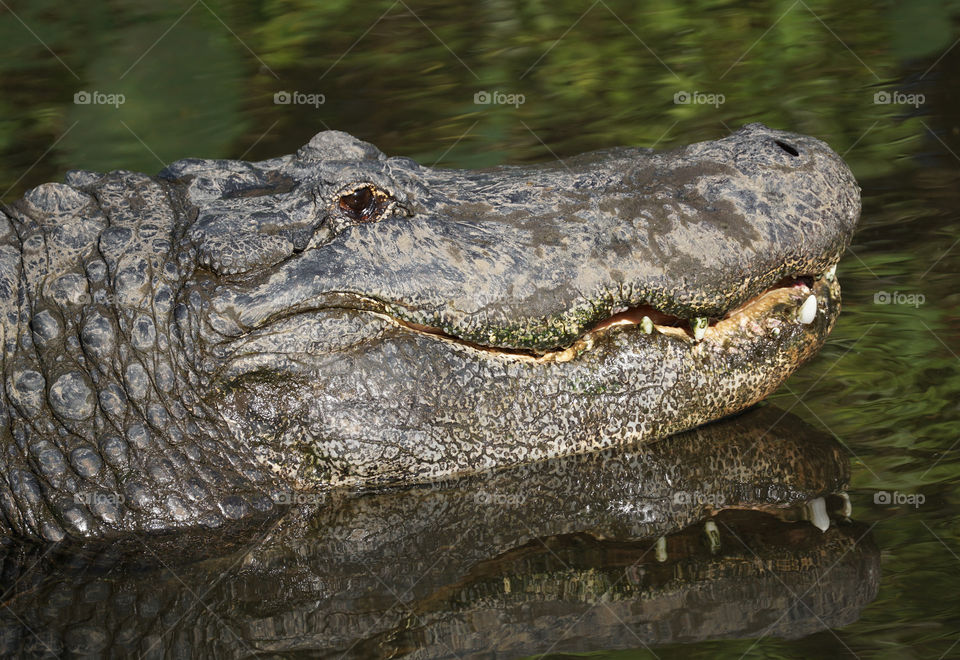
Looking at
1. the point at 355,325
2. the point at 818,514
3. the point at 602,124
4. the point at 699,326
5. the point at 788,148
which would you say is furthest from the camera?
the point at 602,124

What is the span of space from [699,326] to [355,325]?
1125mm

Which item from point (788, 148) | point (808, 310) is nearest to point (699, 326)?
point (808, 310)

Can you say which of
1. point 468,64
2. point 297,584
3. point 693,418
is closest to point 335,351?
point 297,584

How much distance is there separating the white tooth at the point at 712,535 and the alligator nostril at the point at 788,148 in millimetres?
1294

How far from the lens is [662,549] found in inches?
131

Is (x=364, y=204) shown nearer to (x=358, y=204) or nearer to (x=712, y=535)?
(x=358, y=204)

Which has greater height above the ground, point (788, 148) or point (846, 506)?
point (788, 148)

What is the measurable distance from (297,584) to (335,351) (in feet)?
2.43

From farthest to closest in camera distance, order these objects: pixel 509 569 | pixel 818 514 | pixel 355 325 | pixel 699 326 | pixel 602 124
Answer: pixel 602 124 → pixel 699 326 → pixel 355 325 → pixel 818 514 → pixel 509 569

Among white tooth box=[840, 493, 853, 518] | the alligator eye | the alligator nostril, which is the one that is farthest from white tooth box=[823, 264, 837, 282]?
the alligator eye

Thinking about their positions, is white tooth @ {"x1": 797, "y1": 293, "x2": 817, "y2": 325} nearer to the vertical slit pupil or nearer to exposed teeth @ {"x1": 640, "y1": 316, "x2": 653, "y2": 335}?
exposed teeth @ {"x1": 640, "y1": 316, "x2": 653, "y2": 335}

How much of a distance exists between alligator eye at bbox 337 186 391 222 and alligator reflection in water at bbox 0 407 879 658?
0.93 metres

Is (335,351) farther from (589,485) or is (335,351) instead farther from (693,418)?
(693,418)

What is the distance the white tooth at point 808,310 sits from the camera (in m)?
3.88
